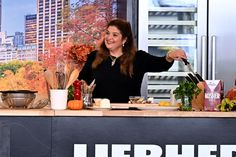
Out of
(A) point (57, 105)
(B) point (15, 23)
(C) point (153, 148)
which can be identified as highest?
(B) point (15, 23)

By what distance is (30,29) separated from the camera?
15.1ft

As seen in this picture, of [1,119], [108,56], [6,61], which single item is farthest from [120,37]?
[1,119]

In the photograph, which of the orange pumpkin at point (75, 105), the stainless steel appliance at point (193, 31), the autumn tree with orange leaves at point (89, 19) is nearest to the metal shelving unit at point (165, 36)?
the stainless steel appliance at point (193, 31)

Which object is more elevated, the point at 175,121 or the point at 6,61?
the point at 6,61

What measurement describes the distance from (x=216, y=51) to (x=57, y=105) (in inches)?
80.4

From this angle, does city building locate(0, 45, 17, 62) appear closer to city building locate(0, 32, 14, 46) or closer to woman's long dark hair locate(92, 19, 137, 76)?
city building locate(0, 32, 14, 46)

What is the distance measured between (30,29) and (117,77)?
3.61ft

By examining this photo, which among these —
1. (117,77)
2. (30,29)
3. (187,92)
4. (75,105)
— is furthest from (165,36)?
(75,105)

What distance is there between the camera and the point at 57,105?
2600 millimetres

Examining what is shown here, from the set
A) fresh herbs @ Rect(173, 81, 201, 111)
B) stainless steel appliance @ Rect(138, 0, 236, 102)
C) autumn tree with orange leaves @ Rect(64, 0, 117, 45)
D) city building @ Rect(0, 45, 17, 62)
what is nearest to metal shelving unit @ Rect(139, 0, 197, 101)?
stainless steel appliance @ Rect(138, 0, 236, 102)

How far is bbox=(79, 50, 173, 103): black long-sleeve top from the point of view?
384 cm

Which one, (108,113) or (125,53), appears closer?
Result: (108,113)

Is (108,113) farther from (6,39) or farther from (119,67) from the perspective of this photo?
(6,39)

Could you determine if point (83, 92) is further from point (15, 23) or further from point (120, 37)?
point (15, 23)
